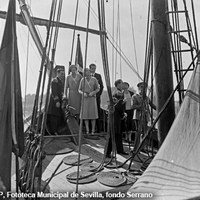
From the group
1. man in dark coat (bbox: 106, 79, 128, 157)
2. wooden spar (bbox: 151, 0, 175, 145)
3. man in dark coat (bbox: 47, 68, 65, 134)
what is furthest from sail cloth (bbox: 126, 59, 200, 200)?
man in dark coat (bbox: 47, 68, 65, 134)

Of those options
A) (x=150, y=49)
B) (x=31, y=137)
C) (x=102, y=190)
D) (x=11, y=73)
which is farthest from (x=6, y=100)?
(x=150, y=49)

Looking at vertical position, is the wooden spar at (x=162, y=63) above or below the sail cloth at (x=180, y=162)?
above

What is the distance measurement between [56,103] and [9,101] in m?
2.76

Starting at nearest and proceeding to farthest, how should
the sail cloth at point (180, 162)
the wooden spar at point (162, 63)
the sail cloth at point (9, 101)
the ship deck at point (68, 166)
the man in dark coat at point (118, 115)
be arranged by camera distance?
the sail cloth at point (180, 162)
the sail cloth at point (9, 101)
the ship deck at point (68, 166)
the wooden spar at point (162, 63)
the man in dark coat at point (118, 115)

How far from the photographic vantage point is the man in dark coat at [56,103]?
4859 millimetres

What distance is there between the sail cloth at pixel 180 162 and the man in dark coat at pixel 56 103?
3275 mm

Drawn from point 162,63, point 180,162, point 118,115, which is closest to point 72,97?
point 118,115

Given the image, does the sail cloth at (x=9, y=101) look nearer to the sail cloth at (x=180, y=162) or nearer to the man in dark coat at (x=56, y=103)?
the sail cloth at (x=180, y=162)

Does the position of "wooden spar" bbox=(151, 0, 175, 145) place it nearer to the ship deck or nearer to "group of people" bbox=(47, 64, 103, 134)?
the ship deck

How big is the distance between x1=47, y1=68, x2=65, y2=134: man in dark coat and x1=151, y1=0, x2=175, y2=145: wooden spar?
244 cm

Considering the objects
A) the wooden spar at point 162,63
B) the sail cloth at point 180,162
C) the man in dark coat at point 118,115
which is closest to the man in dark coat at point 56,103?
the man in dark coat at point 118,115

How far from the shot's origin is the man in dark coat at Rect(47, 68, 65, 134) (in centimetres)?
486

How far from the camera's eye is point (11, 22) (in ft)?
7.45

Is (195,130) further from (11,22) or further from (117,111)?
(117,111)
